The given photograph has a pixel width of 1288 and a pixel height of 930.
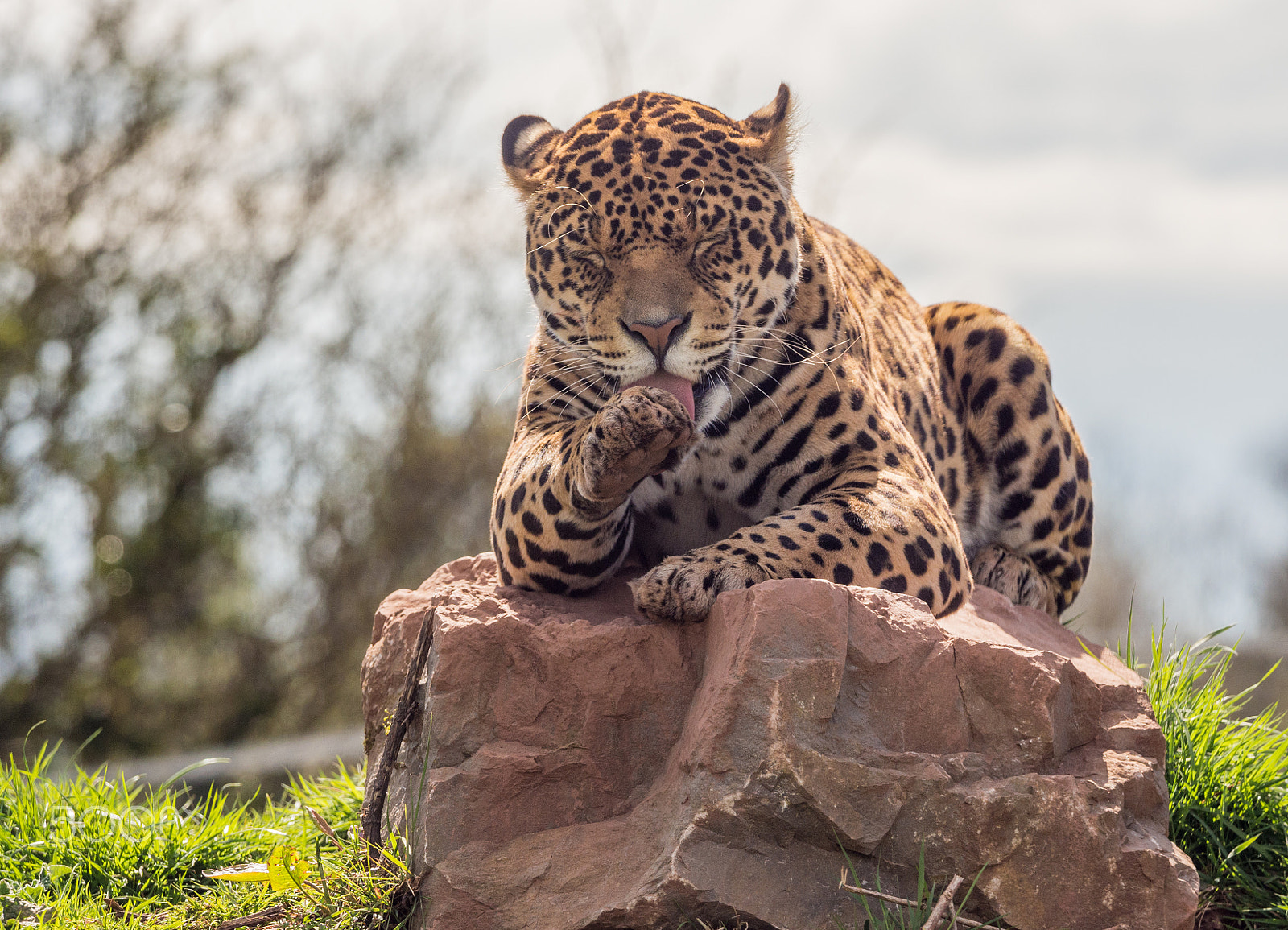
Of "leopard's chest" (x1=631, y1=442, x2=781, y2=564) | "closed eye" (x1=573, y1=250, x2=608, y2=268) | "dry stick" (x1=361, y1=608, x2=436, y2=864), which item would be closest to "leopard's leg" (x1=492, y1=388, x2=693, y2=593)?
"leopard's chest" (x1=631, y1=442, x2=781, y2=564)

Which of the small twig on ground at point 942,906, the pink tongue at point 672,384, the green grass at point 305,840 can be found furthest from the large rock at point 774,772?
the pink tongue at point 672,384

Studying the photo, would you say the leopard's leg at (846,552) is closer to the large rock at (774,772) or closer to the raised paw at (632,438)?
the large rock at (774,772)

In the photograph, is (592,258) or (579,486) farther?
(592,258)

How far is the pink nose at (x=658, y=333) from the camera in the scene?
15.9ft

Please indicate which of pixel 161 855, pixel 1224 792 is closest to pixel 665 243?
pixel 1224 792

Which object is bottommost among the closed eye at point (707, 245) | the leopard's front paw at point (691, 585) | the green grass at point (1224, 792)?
the green grass at point (1224, 792)

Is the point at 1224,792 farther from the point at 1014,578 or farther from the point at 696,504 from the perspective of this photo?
the point at 696,504

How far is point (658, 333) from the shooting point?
484cm

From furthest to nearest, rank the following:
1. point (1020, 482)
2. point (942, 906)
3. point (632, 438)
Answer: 1. point (1020, 482)
2. point (632, 438)
3. point (942, 906)

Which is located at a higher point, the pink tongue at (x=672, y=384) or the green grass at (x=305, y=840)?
the pink tongue at (x=672, y=384)

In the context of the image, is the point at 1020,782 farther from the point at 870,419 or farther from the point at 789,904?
the point at 870,419

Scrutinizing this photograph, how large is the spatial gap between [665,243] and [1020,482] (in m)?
3.08

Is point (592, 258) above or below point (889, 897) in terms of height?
above

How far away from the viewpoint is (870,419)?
561 centimetres
